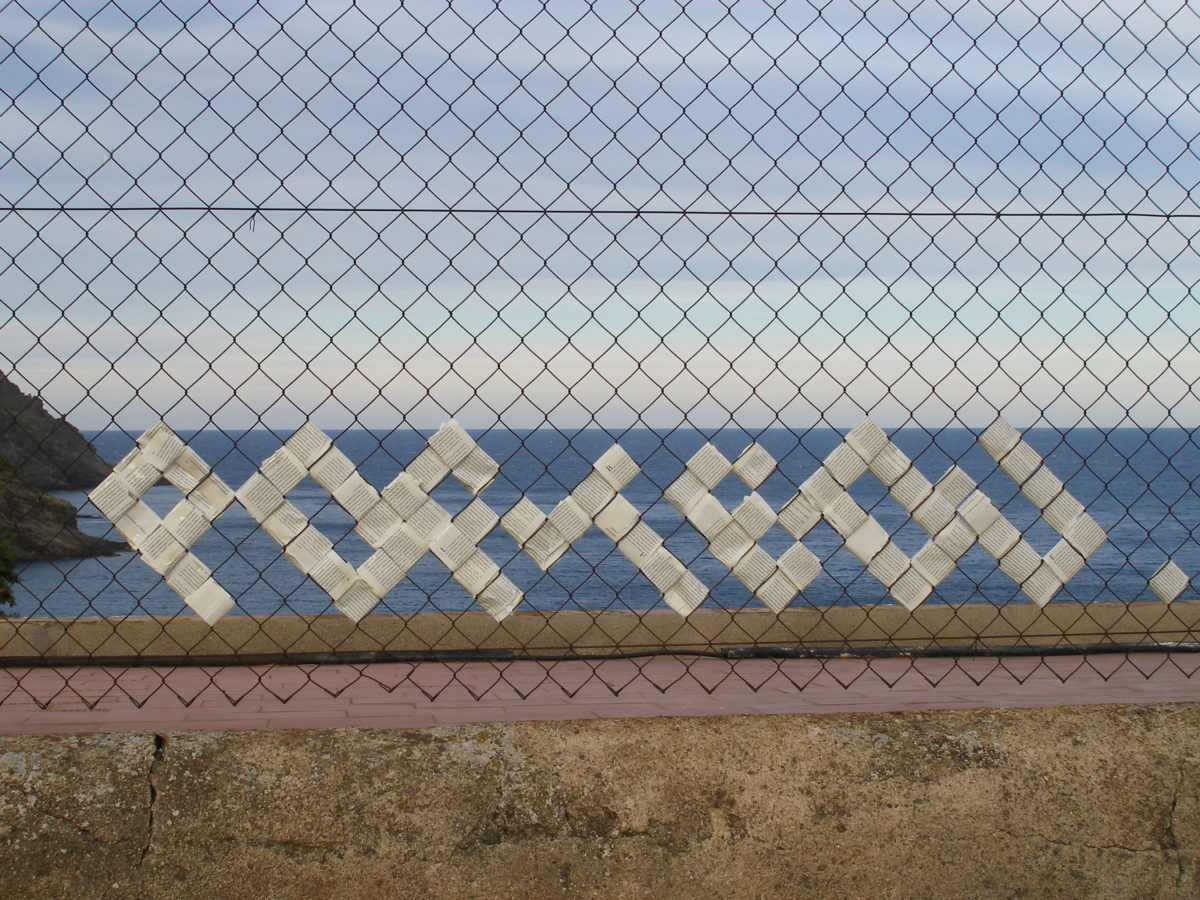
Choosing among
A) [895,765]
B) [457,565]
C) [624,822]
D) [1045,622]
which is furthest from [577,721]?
[1045,622]

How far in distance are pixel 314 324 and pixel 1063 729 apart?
212cm

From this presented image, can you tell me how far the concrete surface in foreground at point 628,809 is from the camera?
2.69 m

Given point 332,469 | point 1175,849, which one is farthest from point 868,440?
point 332,469

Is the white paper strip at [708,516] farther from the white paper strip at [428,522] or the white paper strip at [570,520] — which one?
the white paper strip at [428,522]

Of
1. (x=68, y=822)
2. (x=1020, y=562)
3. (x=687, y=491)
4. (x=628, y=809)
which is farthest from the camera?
(x=1020, y=562)

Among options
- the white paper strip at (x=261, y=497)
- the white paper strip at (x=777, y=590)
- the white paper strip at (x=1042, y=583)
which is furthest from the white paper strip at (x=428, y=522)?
the white paper strip at (x=1042, y=583)

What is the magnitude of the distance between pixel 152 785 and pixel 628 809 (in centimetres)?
110

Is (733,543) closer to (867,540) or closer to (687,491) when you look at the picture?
(687,491)

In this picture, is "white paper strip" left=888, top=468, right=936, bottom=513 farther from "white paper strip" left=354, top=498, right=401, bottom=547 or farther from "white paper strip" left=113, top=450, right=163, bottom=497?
"white paper strip" left=113, top=450, right=163, bottom=497

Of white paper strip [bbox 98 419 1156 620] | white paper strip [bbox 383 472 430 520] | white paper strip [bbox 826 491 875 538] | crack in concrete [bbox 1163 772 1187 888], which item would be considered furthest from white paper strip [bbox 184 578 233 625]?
crack in concrete [bbox 1163 772 1187 888]

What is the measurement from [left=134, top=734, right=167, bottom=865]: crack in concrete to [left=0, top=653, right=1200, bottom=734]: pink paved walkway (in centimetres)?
22

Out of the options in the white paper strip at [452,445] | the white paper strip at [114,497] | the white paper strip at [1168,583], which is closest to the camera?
the white paper strip at [114,497]

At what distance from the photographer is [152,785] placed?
8.91 feet

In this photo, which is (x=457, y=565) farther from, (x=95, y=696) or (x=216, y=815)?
(x=95, y=696)
